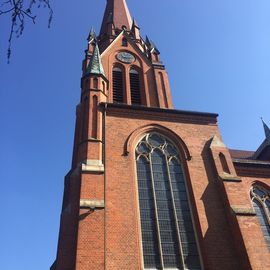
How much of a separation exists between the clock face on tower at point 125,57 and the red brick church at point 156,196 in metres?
4.90

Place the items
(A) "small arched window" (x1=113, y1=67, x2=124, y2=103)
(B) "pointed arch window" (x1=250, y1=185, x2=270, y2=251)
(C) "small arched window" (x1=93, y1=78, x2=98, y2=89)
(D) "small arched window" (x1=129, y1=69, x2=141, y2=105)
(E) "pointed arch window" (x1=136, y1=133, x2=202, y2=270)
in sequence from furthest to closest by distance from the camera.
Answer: (D) "small arched window" (x1=129, y1=69, x2=141, y2=105)
(A) "small arched window" (x1=113, y1=67, x2=124, y2=103)
(C) "small arched window" (x1=93, y1=78, x2=98, y2=89)
(B) "pointed arch window" (x1=250, y1=185, x2=270, y2=251)
(E) "pointed arch window" (x1=136, y1=133, x2=202, y2=270)

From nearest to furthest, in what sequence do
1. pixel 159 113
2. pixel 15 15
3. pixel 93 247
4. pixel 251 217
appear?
Answer: pixel 15 15 < pixel 93 247 < pixel 251 217 < pixel 159 113

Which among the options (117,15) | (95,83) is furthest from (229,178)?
(117,15)

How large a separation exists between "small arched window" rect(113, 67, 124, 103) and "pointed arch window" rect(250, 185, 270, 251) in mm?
9573

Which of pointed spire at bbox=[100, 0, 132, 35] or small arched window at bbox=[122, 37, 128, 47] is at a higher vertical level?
pointed spire at bbox=[100, 0, 132, 35]

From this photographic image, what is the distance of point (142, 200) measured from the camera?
501 inches

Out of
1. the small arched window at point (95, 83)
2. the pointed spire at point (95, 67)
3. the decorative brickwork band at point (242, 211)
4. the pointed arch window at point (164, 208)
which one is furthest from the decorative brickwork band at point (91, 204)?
the pointed spire at point (95, 67)

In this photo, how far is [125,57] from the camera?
2322 centimetres

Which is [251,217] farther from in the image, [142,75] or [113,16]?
[113,16]

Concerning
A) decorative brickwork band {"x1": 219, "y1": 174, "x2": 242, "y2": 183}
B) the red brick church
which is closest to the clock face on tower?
the red brick church

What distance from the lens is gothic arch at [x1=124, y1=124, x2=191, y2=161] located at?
46.7 ft

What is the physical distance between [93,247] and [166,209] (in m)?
3.68

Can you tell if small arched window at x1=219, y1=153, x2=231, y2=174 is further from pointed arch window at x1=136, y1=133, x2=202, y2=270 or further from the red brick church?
pointed arch window at x1=136, y1=133, x2=202, y2=270

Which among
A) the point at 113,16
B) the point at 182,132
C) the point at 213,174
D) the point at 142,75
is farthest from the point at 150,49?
the point at 213,174
